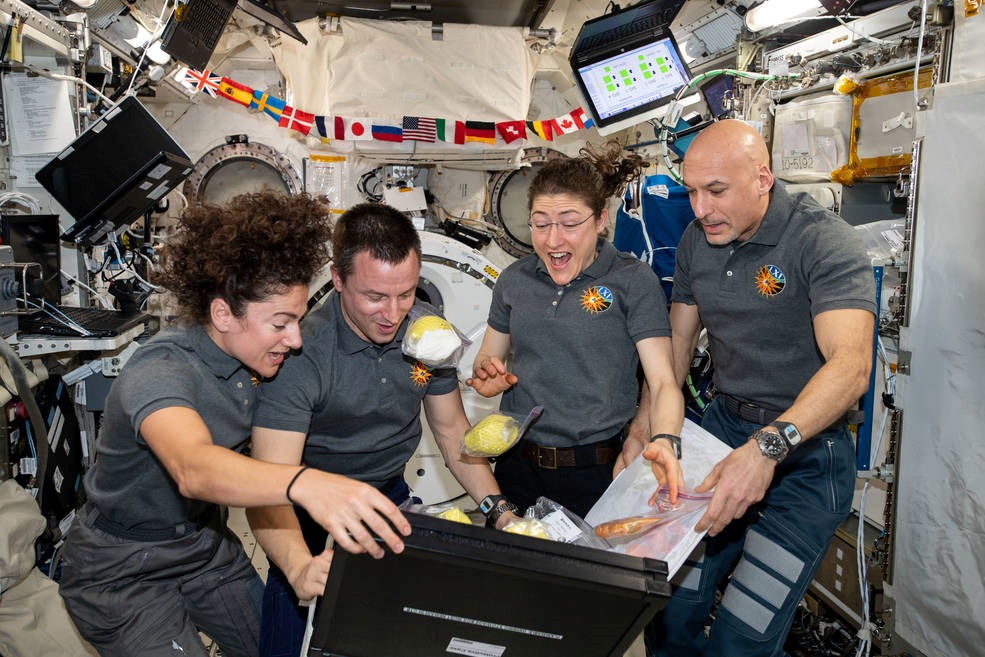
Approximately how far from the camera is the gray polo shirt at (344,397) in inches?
77.1

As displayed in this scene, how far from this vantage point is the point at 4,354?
8.50 ft

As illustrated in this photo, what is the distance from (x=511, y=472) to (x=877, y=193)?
7.13ft

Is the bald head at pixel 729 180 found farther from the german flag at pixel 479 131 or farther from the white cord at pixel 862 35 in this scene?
the german flag at pixel 479 131

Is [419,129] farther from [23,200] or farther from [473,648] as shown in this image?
[473,648]

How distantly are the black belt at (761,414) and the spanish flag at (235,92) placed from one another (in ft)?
11.0

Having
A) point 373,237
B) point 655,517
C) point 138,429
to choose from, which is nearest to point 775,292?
point 655,517

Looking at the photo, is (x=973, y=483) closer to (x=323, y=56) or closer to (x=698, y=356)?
(x=698, y=356)

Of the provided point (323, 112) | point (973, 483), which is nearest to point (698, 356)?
point (973, 483)

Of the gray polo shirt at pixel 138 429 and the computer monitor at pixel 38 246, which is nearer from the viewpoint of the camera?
the gray polo shirt at pixel 138 429

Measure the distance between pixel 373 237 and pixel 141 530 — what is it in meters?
1.12

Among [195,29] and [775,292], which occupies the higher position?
[195,29]

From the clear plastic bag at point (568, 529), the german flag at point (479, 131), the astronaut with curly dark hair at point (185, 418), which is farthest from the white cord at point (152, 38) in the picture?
the clear plastic bag at point (568, 529)

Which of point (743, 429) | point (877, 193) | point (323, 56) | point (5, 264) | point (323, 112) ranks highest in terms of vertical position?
point (323, 56)

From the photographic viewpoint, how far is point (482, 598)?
1152 millimetres
